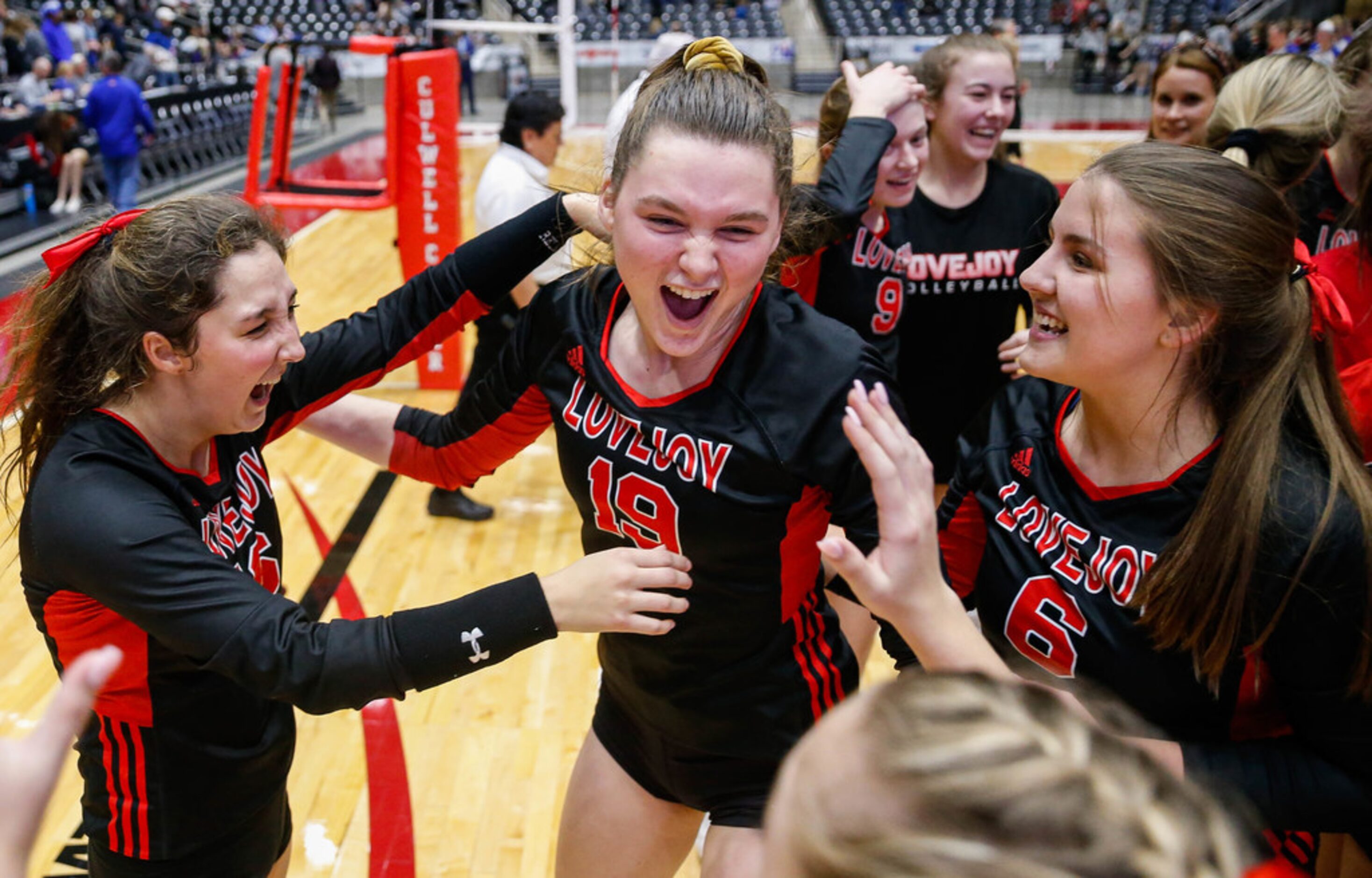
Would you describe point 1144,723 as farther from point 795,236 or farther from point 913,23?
point 913,23

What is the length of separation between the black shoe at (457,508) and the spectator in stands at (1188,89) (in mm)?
2977

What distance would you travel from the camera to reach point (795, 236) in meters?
2.10

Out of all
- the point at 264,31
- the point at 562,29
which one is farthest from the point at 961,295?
the point at 264,31

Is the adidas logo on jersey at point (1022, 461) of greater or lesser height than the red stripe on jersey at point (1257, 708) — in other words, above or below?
above

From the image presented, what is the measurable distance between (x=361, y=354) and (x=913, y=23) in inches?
712

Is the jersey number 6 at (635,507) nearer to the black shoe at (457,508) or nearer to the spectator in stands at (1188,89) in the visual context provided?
the spectator in stands at (1188,89)

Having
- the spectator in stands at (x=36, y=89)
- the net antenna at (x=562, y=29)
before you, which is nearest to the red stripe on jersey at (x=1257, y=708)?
the net antenna at (x=562, y=29)

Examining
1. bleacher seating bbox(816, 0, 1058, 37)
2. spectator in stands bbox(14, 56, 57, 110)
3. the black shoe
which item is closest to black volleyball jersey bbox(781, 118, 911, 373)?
the black shoe

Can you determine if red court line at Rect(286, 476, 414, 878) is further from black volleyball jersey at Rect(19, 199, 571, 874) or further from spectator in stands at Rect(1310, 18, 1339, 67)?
spectator in stands at Rect(1310, 18, 1339, 67)

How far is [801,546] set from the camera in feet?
5.49

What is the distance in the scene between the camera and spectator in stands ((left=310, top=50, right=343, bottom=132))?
1532 centimetres

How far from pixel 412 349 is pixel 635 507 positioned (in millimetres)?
597

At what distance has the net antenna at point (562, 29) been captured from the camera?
612 centimetres

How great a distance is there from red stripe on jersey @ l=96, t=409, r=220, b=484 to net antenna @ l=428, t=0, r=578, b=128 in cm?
403
